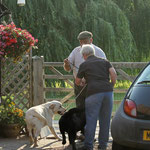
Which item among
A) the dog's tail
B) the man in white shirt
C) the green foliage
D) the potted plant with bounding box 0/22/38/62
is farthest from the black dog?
the green foliage

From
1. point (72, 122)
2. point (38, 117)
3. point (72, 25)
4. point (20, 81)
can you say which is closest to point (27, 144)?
point (38, 117)

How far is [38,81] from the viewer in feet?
29.9

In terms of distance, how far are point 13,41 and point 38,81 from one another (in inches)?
74.9

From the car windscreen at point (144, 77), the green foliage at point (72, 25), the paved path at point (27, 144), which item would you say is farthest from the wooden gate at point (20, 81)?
the green foliage at point (72, 25)

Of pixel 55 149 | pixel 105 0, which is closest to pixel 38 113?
pixel 55 149

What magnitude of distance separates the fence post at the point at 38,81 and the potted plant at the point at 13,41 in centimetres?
120

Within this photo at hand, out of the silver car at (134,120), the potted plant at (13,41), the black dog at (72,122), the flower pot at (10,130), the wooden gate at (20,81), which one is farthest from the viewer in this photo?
the wooden gate at (20,81)

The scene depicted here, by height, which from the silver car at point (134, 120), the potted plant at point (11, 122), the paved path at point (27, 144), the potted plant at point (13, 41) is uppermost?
the potted plant at point (13, 41)

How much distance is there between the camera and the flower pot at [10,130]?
301 inches

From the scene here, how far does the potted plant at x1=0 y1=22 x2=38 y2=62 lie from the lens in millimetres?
7379

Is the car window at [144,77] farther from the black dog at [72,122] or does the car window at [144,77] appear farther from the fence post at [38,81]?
the fence post at [38,81]

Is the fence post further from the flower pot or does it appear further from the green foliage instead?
the green foliage

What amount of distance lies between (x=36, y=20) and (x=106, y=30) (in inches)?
118

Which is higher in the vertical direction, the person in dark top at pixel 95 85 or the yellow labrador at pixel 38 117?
the person in dark top at pixel 95 85
